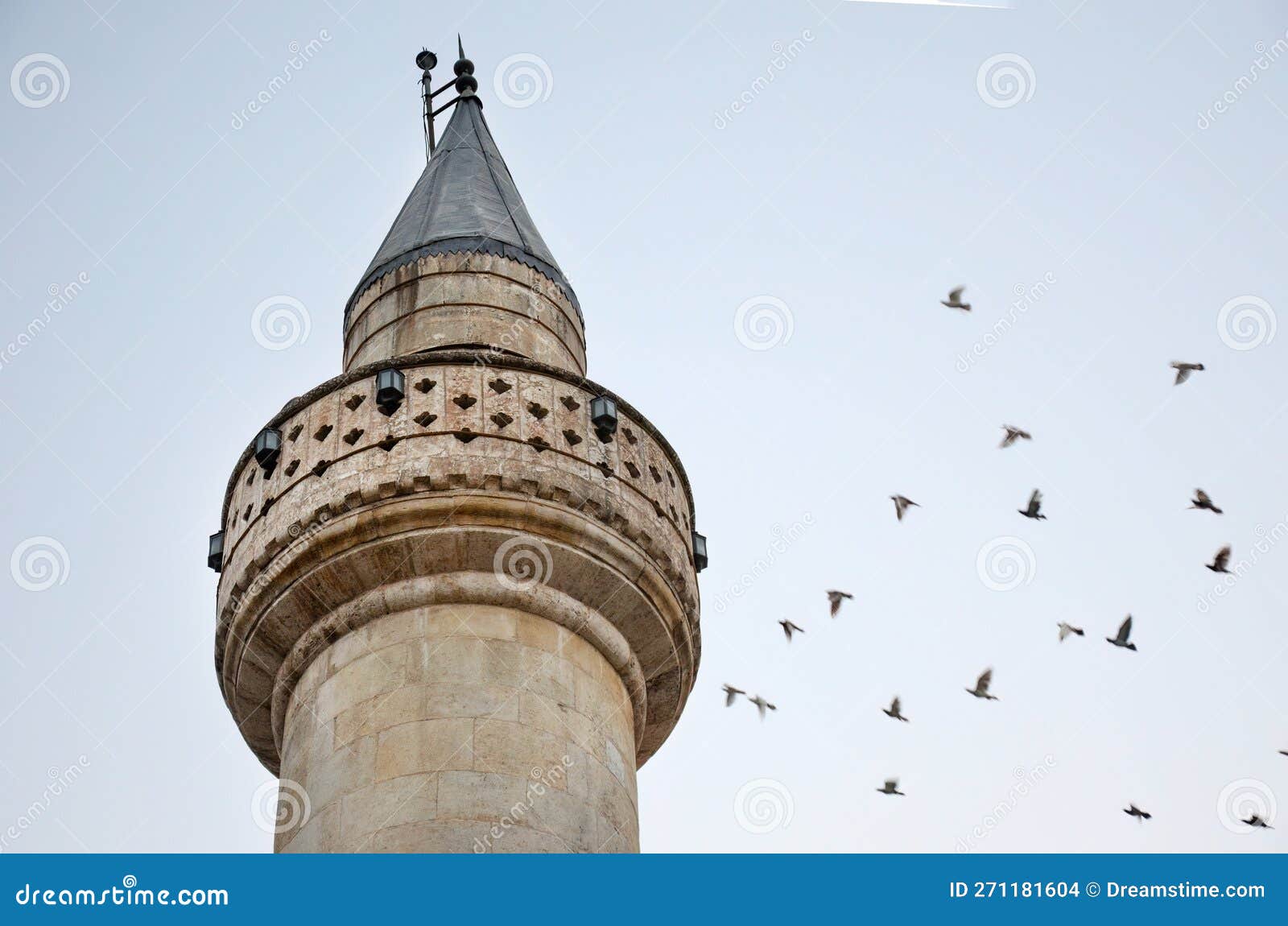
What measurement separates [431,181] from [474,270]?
77.3 inches

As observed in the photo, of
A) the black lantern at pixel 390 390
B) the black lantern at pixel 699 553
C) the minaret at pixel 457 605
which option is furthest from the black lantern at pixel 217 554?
the black lantern at pixel 699 553

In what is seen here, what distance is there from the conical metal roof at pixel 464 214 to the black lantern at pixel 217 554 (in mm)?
2253

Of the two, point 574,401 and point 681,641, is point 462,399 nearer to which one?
point 574,401

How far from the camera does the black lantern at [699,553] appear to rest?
980 centimetres

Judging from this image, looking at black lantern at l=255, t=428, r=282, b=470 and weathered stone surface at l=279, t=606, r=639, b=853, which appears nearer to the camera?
weathered stone surface at l=279, t=606, r=639, b=853

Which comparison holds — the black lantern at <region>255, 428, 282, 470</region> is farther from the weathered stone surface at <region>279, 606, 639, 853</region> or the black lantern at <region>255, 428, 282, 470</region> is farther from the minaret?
the weathered stone surface at <region>279, 606, 639, 853</region>

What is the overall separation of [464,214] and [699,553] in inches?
128

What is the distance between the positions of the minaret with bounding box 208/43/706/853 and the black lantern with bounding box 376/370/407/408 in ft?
0.04

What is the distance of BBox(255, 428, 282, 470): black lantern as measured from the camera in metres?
9.13

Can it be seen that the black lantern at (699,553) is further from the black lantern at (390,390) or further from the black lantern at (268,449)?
the black lantern at (268,449)

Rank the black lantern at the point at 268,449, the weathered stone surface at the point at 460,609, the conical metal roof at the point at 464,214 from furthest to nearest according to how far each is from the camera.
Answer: the conical metal roof at the point at 464,214 < the black lantern at the point at 268,449 < the weathered stone surface at the point at 460,609

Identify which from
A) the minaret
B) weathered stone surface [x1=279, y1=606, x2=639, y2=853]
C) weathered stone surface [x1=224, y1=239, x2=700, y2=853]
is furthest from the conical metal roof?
weathered stone surface [x1=279, y1=606, x2=639, y2=853]

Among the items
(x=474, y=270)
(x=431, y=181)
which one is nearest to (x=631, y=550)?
(x=474, y=270)
